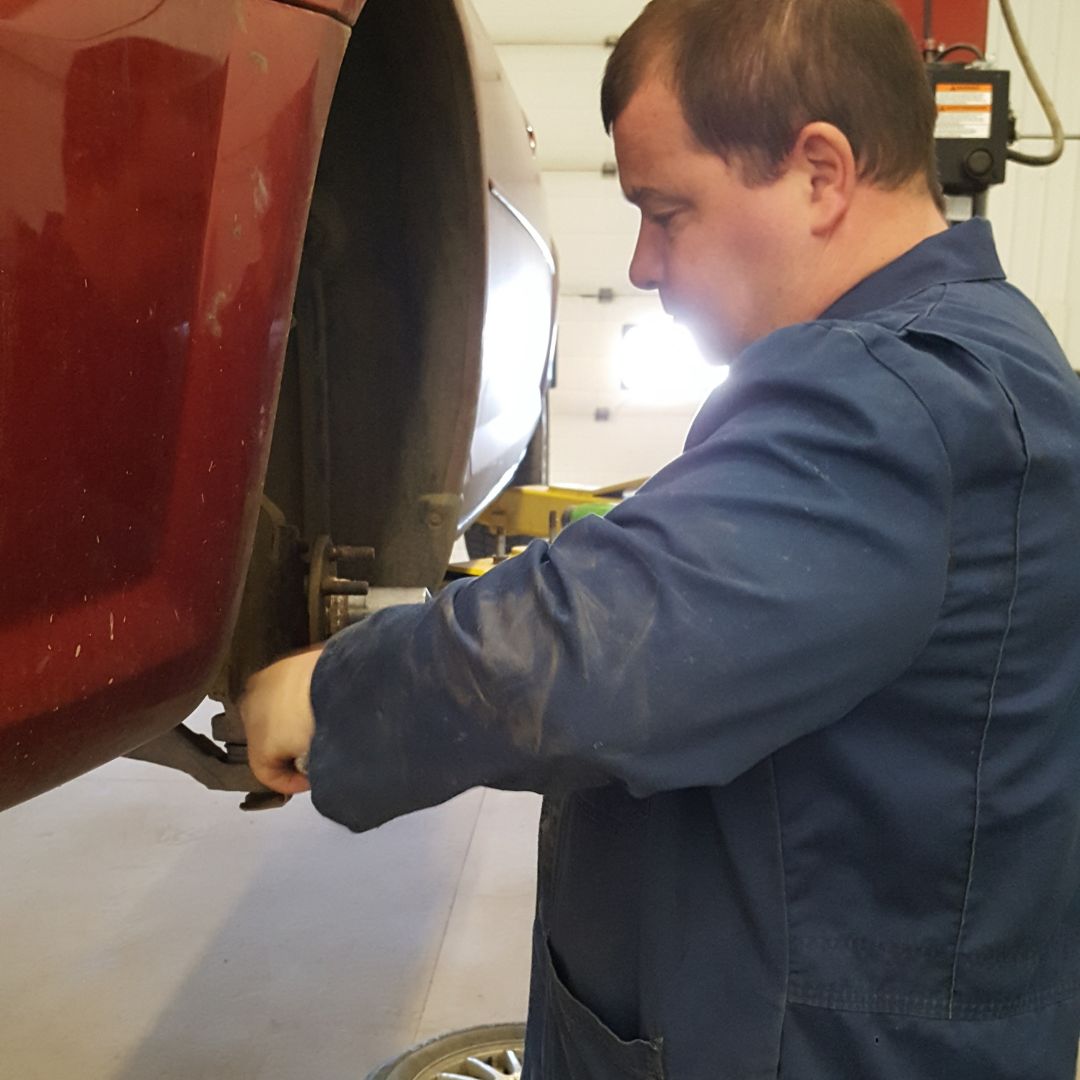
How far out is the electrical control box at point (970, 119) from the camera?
6.41 ft

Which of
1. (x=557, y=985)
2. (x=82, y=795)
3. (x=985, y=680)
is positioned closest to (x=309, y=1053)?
(x=557, y=985)

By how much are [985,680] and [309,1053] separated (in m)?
1.24

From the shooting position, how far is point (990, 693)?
2.25 feet

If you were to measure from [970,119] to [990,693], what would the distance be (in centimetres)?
160

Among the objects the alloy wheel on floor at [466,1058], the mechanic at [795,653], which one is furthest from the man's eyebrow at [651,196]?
the alloy wheel on floor at [466,1058]

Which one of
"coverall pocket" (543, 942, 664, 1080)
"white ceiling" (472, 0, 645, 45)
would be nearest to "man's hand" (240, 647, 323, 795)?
"coverall pocket" (543, 942, 664, 1080)

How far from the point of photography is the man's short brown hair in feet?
2.33

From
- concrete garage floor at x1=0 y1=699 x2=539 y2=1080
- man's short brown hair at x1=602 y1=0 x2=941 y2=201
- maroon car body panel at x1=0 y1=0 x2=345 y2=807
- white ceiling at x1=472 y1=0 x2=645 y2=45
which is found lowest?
concrete garage floor at x1=0 y1=699 x2=539 y2=1080

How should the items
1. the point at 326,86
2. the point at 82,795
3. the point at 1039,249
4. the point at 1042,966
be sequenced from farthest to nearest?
the point at 1039,249, the point at 82,795, the point at 1042,966, the point at 326,86

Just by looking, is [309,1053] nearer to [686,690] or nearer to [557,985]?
[557,985]

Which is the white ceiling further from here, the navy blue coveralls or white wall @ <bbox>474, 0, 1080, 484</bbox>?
the navy blue coveralls

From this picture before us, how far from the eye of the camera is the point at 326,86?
0.64 m

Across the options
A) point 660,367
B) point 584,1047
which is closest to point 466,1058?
point 584,1047

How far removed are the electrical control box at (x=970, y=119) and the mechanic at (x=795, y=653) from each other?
4.33 ft
